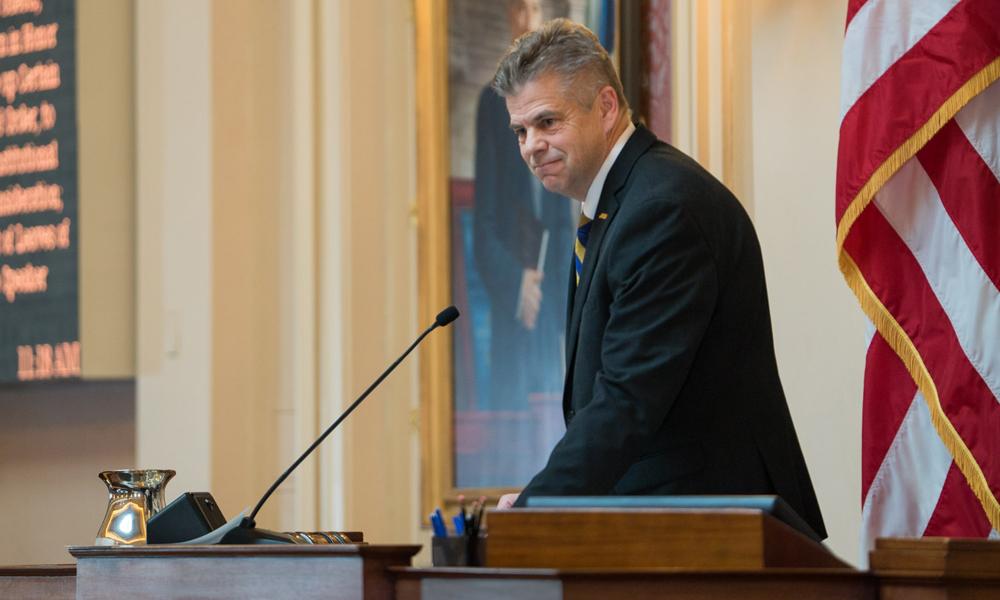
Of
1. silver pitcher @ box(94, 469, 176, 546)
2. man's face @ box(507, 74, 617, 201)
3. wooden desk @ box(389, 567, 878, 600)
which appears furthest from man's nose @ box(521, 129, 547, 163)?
wooden desk @ box(389, 567, 878, 600)

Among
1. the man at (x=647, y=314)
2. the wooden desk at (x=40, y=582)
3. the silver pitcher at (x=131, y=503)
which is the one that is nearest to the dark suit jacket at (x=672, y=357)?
the man at (x=647, y=314)

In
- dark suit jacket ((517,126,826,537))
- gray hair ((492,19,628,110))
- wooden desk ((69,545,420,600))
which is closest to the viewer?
wooden desk ((69,545,420,600))

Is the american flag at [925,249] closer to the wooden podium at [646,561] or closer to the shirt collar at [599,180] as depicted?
the shirt collar at [599,180]

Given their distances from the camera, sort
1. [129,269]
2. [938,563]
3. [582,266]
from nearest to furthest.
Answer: [938,563] < [582,266] < [129,269]

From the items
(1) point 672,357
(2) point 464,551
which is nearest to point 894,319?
(1) point 672,357

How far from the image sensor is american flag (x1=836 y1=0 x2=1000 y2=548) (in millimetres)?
3330

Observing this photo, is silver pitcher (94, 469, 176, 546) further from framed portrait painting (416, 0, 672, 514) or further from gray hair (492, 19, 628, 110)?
framed portrait painting (416, 0, 672, 514)

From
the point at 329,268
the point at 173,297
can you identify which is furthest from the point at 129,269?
the point at 329,268

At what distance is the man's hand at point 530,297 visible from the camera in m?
5.78

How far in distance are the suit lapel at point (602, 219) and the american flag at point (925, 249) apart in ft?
2.42

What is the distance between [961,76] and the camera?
10.9 feet

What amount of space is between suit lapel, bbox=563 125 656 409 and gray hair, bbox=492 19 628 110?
0.14 metres

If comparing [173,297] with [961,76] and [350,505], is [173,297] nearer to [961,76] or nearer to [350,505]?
[350,505]

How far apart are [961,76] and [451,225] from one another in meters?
2.86
